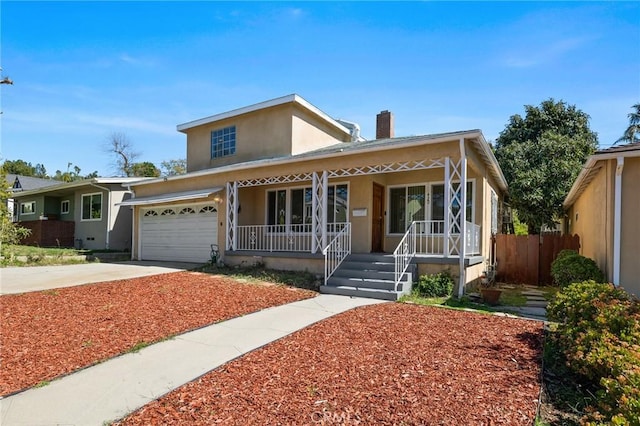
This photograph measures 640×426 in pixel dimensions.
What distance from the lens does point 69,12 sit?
29.1 ft

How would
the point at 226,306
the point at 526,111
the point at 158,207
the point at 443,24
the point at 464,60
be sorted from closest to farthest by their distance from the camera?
1. the point at 226,306
2. the point at 443,24
3. the point at 464,60
4. the point at 158,207
5. the point at 526,111

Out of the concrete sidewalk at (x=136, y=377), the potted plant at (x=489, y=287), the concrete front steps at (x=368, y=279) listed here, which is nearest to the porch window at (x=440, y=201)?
the potted plant at (x=489, y=287)

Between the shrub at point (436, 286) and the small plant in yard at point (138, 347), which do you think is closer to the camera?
the small plant in yard at point (138, 347)

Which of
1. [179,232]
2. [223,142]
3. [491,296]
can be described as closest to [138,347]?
[491,296]

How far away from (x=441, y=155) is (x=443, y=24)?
3299 mm

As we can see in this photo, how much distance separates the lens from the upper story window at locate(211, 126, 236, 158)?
16391 mm

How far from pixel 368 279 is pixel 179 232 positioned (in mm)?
9478

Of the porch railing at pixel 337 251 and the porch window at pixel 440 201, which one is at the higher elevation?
the porch window at pixel 440 201

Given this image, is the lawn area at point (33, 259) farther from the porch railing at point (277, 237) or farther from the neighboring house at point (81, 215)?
the porch railing at point (277, 237)

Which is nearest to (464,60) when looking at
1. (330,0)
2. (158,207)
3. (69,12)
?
(330,0)

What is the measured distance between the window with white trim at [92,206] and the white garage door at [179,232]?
16.5 feet

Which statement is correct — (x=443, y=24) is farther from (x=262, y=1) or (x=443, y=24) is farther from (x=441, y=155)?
(x=262, y=1)

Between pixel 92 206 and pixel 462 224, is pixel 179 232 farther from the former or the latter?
pixel 462 224

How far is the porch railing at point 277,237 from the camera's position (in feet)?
42.6
